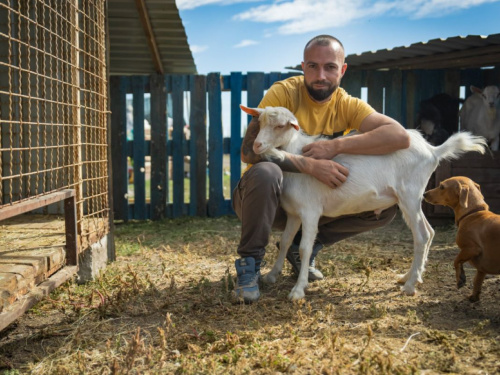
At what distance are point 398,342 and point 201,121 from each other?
572cm

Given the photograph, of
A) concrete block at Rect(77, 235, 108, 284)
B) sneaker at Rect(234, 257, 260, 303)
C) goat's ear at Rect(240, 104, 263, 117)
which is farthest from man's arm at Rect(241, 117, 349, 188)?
concrete block at Rect(77, 235, 108, 284)

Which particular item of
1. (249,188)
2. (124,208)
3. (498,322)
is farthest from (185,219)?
(498,322)

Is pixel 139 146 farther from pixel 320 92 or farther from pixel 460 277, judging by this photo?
pixel 460 277

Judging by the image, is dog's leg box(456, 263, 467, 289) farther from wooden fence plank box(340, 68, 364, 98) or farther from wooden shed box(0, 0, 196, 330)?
wooden fence plank box(340, 68, 364, 98)

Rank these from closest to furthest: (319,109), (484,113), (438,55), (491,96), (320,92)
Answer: (320,92)
(319,109)
(438,55)
(491,96)
(484,113)

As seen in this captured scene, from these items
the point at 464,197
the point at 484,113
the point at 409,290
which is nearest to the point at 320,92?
the point at 464,197

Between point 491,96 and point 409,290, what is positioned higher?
point 491,96

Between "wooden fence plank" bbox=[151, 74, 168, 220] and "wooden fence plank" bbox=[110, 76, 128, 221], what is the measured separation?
0.43m

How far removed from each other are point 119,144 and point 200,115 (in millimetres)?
1351

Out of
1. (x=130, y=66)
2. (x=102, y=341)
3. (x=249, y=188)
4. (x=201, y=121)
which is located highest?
(x=130, y=66)

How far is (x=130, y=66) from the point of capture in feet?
29.2

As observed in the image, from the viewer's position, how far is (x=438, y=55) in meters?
6.88

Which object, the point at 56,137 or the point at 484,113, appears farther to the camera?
the point at 484,113

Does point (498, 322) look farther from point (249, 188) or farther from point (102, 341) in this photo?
point (102, 341)
